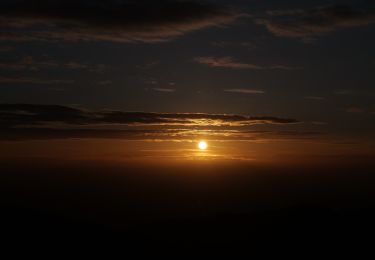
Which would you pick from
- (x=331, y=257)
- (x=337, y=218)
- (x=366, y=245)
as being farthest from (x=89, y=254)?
(x=337, y=218)

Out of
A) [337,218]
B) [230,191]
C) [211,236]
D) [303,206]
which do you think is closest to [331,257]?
[211,236]

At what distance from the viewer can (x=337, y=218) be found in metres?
60.5

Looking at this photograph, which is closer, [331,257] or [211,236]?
[331,257]

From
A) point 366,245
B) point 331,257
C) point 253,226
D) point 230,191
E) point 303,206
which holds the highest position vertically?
point 230,191

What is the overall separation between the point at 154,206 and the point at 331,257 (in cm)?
8760

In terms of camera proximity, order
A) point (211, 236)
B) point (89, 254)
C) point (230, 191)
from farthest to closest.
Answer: point (230, 191) < point (211, 236) < point (89, 254)

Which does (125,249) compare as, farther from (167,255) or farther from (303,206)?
(303,206)

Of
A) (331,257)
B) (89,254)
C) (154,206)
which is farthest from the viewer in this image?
(154,206)

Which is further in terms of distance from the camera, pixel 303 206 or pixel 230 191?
pixel 230 191

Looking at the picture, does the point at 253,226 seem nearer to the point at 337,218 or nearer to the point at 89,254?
the point at 337,218

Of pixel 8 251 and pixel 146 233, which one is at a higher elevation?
pixel 146 233

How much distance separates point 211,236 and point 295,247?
39.5 feet

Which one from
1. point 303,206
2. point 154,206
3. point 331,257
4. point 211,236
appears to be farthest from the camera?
point 154,206

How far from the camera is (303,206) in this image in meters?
67.2
